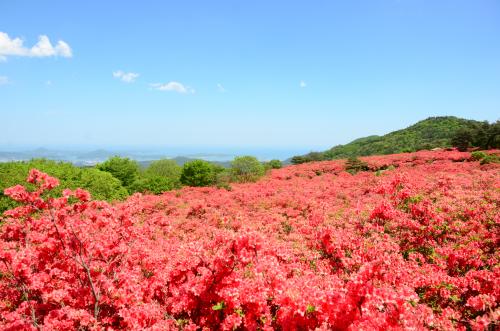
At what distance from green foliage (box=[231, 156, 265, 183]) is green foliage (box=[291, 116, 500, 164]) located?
71.4ft

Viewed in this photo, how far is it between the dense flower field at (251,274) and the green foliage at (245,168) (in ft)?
75.3

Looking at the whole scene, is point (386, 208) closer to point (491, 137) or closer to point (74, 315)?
point (74, 315)

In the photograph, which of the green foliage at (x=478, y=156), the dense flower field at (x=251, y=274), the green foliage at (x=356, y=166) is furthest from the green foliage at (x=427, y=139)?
the dense flower field at (x=251, y=274)

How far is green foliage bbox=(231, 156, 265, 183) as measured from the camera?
33.0 metres

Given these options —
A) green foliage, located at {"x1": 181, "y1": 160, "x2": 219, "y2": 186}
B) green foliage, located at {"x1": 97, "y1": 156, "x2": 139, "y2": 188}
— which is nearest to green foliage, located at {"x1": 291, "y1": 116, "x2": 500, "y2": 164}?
green foliage, located at {"x1": 181, "y1": 160, "x2": 219, "y2": 186}

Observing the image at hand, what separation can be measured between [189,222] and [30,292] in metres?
8.43

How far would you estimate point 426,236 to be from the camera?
8.37 meters

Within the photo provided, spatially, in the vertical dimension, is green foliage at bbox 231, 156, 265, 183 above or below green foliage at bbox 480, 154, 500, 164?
below

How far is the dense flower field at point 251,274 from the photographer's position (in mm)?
4133

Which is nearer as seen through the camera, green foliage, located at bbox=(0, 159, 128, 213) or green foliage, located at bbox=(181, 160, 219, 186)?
green foliage, located at bbox=(0, 159, 128, 213)

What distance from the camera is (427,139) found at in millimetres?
78750

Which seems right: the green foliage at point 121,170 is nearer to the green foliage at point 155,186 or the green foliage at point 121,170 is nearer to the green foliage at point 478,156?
the green foliage at point 155,186

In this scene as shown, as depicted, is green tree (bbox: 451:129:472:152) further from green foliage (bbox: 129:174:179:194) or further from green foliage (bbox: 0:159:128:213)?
green foliage (bbox: 0:159:128:213)

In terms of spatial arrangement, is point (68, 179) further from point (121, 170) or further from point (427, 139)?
point (427, 139)
